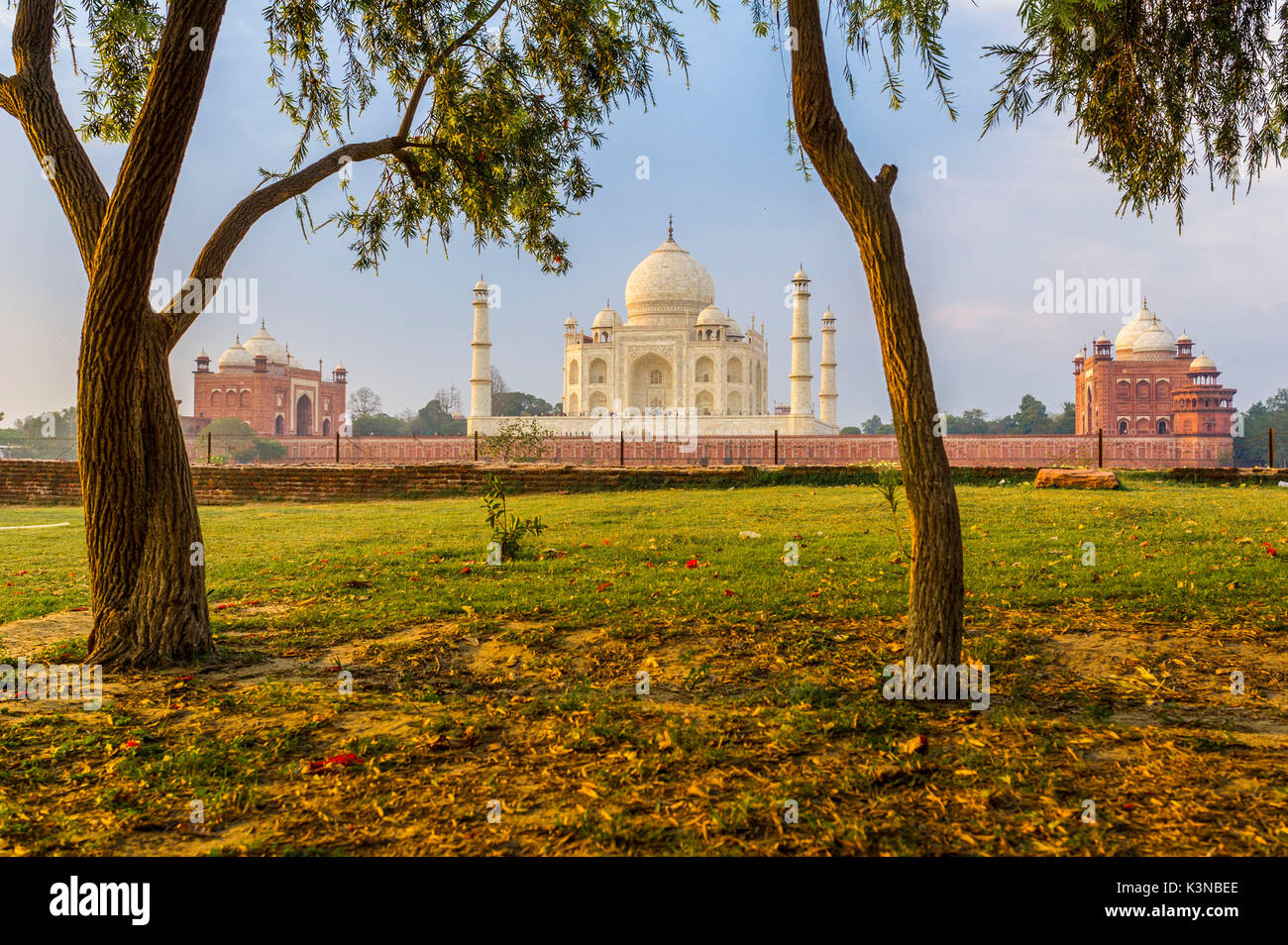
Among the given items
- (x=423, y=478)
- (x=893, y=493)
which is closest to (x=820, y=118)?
(x=893, y=493)

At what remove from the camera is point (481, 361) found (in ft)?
114

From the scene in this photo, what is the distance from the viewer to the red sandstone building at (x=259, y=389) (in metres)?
42.7

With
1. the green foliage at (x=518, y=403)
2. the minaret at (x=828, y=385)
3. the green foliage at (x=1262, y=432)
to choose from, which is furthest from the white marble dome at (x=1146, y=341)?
the green foliage at (x=518, y=403)

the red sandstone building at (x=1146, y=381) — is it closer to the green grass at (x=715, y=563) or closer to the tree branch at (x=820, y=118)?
the green grass at (x=715, y=563)

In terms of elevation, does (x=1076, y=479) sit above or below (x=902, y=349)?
below

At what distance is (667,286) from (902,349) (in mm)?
38329

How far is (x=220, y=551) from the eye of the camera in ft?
19.5

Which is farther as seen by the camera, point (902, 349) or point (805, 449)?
point (805, 449)

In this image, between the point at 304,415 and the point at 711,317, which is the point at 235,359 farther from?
the point at 711,317

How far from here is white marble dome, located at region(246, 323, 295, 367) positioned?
45.4m

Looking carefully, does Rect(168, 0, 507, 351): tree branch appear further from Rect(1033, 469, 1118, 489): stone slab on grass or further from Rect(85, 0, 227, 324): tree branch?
Rect(1033, 469, 1118, 489): stone slab on grass
